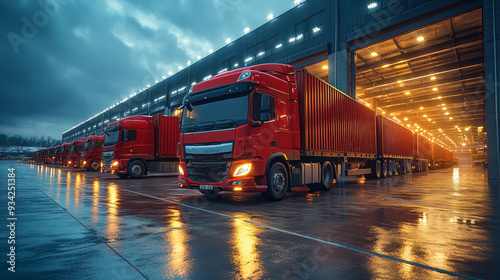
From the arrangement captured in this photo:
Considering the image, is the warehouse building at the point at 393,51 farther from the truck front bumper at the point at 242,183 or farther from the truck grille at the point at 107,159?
the truck grille at the point at 107,159

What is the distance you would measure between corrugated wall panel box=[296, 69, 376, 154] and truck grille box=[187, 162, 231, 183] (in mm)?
2967

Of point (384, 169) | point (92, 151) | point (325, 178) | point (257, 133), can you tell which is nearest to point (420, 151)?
point (384, 169)

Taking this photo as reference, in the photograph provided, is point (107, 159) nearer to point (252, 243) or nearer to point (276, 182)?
point (276, 182)

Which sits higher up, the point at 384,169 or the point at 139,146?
the point at 139,146

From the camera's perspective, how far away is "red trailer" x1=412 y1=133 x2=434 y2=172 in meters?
26.3

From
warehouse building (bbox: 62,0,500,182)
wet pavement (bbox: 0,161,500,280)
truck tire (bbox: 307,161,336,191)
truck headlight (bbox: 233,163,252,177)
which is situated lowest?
wet pavement (bbox: 0,161,500,280)

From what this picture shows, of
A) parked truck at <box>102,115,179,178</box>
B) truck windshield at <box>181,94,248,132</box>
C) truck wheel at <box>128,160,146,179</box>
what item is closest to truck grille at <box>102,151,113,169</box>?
parked truck at <box>102,115,179,178</box>

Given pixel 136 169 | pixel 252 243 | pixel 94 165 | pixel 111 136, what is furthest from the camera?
pixel 94 165

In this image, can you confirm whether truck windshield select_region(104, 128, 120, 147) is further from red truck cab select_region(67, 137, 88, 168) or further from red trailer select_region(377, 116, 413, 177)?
red trailer select_region(377, 116, 413, 177)

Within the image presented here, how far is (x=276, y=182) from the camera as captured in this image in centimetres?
774

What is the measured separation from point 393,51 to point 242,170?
20619mm

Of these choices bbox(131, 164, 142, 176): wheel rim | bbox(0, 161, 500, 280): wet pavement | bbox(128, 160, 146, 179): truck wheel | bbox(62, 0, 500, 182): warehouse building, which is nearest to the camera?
bbox(0, 161, 500, 280): wet pavement

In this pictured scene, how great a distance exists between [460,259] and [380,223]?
1.90 meters

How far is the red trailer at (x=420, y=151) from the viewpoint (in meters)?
26.3
